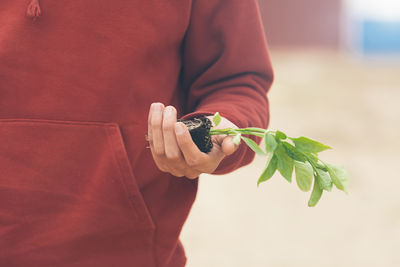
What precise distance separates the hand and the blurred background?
2.33 metres

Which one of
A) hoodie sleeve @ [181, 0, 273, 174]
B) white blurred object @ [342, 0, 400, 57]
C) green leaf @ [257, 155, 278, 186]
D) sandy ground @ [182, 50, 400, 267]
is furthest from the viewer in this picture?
white blurred object @ [342, 0, 400, 57]

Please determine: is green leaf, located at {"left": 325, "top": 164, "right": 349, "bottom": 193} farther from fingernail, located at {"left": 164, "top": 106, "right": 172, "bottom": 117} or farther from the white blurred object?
the white blurred object

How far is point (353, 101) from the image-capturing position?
7.75 metres

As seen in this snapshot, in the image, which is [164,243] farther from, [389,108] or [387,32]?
[387,32]

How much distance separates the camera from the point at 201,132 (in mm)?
1028

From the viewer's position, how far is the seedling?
96 cm

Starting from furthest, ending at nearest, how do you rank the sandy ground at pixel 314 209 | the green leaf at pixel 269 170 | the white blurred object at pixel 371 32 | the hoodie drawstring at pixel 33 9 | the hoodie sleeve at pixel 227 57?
1. the white blurred object at pixel 371 32
2. the sandy ground at pixel 314 209
3. the hoodie sleeve at pixel 227 57
4. the hoodie drawstring at pixel 33 9
5. the green leaf at pixel 269 170

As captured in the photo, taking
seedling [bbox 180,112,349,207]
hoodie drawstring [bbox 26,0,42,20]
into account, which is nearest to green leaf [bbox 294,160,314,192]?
seedling [bbox 180,112,349,207]

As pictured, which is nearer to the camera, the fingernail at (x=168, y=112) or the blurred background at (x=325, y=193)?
the fingernail at (x=168, y=112)

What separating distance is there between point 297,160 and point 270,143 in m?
0.07

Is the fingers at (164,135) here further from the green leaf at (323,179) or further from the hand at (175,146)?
the green leaf at (323,179)

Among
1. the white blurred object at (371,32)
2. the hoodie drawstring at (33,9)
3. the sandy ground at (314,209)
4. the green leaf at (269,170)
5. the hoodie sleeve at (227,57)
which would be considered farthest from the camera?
the white blurred object at (371,32)

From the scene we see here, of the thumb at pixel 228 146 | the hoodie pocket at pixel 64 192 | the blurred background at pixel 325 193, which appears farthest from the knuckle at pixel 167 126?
the blurred background at pixel 325 193

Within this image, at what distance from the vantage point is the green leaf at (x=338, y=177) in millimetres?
978
